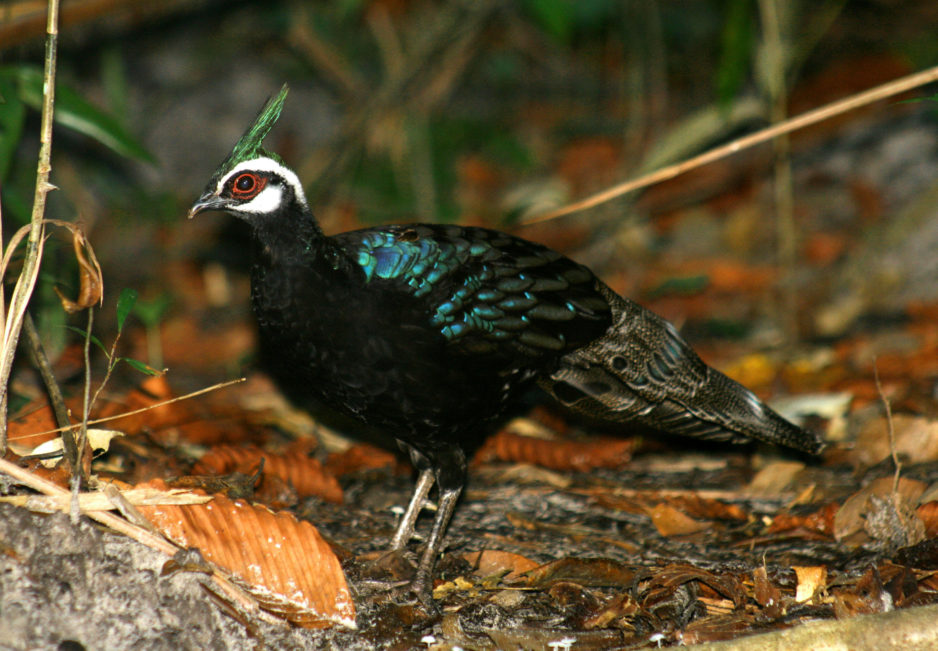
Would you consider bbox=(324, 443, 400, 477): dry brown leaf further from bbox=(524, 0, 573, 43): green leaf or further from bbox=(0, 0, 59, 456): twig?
bbox=(524, 0, 573, 43): green leaf

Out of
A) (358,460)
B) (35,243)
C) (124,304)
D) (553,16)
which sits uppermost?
(553,16)

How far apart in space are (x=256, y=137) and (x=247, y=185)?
0.60ft

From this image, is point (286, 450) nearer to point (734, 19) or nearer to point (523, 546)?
point (523, 546)

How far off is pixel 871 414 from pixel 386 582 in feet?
9.47

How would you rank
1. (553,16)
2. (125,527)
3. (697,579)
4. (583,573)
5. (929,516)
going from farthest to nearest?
(553,16) < (929,516) < (583,573) < (697,579) < (125,527)

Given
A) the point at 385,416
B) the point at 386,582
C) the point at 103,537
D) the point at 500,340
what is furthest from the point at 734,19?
the point at 103,537

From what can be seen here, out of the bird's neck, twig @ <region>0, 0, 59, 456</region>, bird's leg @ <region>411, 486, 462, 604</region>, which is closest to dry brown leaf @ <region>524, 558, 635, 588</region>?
bird's leg @ <region>411, 486, 462, 604</region>

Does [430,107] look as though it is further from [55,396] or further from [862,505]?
[55,396]

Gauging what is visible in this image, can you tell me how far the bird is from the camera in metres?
3.48

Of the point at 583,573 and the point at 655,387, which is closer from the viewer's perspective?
the point at 583,573

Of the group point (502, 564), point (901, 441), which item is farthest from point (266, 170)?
point (901, 441)

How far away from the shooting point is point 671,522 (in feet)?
13.2

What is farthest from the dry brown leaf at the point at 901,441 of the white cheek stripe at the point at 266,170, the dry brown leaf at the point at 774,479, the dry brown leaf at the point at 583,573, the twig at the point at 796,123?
the white cheek stripe at the point at 266,170

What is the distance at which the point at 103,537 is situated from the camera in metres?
2.90
